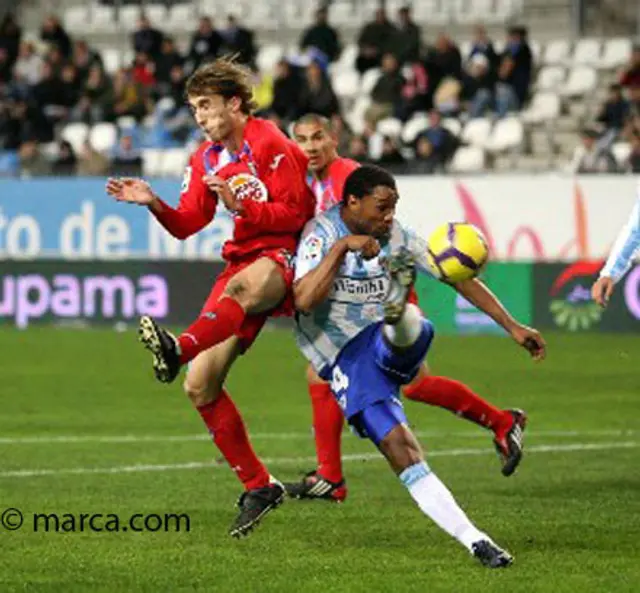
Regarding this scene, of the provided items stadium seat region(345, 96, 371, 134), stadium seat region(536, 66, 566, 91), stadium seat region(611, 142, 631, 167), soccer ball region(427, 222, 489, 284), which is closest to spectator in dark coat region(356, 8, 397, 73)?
stadium seat region(345, 96, 371, 134)

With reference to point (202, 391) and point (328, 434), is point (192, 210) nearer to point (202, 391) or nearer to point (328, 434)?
point (202, 391)

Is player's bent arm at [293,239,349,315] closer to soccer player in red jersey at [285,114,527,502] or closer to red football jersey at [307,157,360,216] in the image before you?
soccer player in red jersey at [285,114,527,502]

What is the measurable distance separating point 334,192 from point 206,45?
1875 cm

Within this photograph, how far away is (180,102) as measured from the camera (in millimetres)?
30172

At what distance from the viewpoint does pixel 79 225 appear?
1045 inches

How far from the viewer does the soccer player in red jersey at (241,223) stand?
9.84m

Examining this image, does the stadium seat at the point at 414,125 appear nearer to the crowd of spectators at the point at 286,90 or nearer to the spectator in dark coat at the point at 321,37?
the crowd of spectators at the point at 286,90

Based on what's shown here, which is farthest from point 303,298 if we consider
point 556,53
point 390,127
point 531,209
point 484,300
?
point 556,53

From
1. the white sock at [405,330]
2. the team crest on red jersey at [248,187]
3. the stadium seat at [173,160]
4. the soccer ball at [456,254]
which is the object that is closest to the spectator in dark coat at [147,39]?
the stadium seat at [173,160]

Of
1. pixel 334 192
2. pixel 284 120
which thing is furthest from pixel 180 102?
pixel 334 192

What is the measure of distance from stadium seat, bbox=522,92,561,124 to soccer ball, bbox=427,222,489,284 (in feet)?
61.0

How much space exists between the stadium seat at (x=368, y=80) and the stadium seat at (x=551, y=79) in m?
2.41

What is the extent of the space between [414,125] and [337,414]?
16.9 metres

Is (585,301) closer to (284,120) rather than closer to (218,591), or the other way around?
(284,120)
